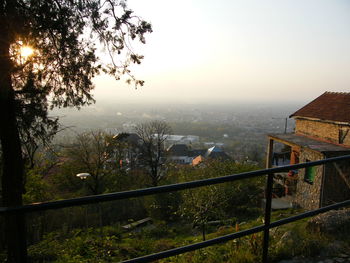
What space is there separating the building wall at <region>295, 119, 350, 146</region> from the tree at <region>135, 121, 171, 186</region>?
1620cm

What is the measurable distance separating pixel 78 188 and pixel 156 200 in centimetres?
976

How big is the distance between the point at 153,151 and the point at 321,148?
20.1 meters

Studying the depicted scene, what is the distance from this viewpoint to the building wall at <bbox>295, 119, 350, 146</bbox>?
13.9m

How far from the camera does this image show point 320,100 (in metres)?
17.6

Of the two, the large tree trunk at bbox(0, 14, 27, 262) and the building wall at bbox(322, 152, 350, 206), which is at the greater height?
the large tree trunk at bbox(0, 14, 27, 262)

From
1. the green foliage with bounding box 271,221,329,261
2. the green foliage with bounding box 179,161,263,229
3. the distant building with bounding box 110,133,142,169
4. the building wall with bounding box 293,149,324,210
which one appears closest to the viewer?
the green foliage with bounding box 271,221,329,261

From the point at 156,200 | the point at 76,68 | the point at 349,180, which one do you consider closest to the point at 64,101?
the point at 76,68

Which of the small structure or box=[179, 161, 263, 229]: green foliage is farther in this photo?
the small structure

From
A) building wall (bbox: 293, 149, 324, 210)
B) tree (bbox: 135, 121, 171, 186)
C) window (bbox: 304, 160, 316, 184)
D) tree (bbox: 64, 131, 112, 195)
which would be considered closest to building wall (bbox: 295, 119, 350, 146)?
building wall (bbox: 293, 149, 324, 210)

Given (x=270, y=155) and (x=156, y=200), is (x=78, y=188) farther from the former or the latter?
(x=270, y=155)

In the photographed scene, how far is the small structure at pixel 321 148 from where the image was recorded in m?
12.8

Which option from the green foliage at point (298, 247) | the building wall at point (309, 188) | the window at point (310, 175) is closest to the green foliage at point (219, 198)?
the building wall at point (309, 188)

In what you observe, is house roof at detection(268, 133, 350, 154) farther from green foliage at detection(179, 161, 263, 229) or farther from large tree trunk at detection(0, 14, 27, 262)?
large tree trunk at detection(0, 14, 27, 262)

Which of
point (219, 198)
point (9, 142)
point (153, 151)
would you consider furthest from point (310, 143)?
point (153, 151)
